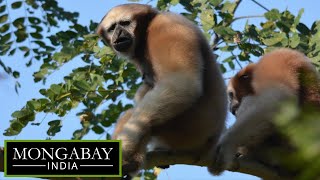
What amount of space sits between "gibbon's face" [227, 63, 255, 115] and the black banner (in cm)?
308

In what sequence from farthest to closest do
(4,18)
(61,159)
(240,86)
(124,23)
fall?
(4,18) → (240,86) → (124,23) → (61,159)

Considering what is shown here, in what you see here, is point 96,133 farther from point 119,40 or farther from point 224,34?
point 224,34

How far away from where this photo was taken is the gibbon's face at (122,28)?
551cm

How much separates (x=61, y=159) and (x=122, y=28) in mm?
2347

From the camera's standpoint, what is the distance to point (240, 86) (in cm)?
677

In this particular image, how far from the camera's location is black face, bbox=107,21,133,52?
553 centimetres

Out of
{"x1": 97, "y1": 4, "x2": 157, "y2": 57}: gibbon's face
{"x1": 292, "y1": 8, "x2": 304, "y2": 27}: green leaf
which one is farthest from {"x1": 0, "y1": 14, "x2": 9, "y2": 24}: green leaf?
{"x1": 292, "y1": 8, "x2": 304, "y2": 27}: green leaf

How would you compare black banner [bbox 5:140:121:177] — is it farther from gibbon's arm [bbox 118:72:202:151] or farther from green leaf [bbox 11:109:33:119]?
green leaf [bbox 11:109:33:119]

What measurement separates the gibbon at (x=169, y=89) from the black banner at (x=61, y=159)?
0.30 meters

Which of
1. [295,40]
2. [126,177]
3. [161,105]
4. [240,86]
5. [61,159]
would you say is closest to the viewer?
[61,159]

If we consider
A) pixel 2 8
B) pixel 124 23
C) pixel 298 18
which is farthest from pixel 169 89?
pixel 2 8

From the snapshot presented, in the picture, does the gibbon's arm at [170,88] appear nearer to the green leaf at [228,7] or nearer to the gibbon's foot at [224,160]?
the gibbon's foot at [224,160]

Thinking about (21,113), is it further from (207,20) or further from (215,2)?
(215,2)

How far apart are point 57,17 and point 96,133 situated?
5.50m
